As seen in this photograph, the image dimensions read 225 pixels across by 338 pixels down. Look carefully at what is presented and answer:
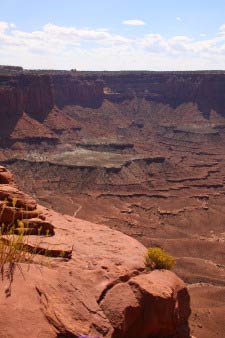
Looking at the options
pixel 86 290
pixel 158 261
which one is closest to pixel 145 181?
pixel 158 261

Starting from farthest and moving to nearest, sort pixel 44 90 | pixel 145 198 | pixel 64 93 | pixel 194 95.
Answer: pixel 194 95
pixel 64 93
pixel 44 90
pixel 145 198

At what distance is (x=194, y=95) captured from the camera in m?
191

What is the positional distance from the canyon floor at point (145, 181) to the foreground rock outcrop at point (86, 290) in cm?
2107

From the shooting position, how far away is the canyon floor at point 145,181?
63.9 metres

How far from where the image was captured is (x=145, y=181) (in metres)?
110

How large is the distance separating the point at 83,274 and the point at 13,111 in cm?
11681

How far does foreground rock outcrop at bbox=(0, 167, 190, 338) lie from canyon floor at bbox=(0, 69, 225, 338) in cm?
2107

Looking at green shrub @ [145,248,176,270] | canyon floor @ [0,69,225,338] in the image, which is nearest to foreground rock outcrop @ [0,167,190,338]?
green shrub @ [145,248,176,270]

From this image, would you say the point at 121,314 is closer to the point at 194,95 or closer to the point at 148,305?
the point at 148,305

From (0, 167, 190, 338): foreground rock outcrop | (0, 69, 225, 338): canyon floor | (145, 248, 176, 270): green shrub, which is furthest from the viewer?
(0, 69, 225, 338): canyon floor

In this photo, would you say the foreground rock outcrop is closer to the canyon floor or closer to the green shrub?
the green shrub

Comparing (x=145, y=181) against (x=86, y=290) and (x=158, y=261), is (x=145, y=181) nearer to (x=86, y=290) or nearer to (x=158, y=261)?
(x=158, y=261)

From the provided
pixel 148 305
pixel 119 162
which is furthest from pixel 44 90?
pixel 148 305

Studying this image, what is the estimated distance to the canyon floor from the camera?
210 ft
